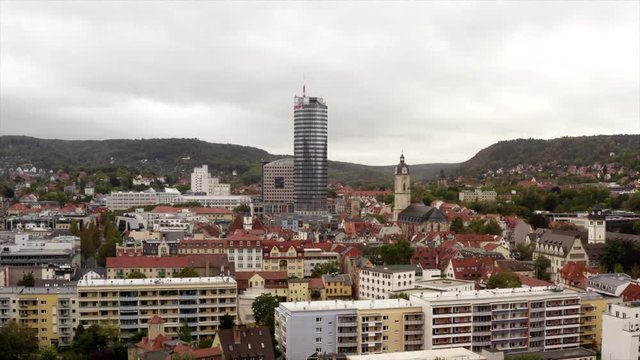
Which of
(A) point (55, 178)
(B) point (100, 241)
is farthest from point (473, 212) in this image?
(A) point (55, 178)

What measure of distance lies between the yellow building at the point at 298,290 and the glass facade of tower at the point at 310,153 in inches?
2812

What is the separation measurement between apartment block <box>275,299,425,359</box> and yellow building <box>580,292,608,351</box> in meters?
11.2

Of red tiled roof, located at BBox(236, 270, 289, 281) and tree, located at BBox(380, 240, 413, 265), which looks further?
tree, located at BBox(380, 240, 413, 265)

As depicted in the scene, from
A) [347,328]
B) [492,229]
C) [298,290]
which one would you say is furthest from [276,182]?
[347,328]

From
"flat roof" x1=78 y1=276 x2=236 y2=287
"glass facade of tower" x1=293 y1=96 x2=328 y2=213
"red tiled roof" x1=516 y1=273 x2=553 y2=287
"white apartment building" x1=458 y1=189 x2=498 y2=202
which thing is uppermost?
"glass facade of tower" x1=293 y1=96 x2=328 y2=213

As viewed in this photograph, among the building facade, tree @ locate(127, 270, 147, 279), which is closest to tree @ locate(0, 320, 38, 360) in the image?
tree @ locate(127, 270, 147, 279)

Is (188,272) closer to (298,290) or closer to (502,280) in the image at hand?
(298,290)

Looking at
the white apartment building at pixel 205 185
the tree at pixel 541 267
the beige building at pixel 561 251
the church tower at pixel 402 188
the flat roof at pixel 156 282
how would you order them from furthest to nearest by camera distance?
the white apartment building at pixel 205 185
the church tower at pixel 402 188
the beige building at pixel 561 251
the tree at pixel 541 267
the flat roof at pixel 156 282

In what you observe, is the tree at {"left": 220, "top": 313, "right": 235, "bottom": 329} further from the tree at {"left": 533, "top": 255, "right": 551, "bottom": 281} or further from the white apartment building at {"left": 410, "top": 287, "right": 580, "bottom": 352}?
the tree at {"left": 533, "top": 255, "right": 551, "bottom": 281}

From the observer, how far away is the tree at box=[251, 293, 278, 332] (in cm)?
4294

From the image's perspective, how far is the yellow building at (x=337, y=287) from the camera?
51312mm

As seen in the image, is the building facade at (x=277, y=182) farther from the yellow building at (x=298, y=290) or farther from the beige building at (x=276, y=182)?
the yellow building at (x=298, y=290)

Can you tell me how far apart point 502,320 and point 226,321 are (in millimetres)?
17046

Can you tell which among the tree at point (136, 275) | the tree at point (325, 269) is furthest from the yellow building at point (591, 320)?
the tree at point (136, 275)
